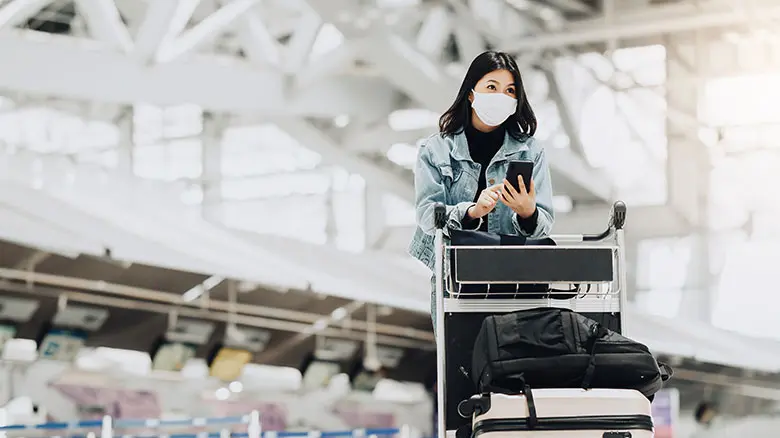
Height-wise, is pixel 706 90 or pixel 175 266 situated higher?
pixel 706 90

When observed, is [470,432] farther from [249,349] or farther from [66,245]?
[249,349]

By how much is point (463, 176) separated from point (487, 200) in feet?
1.04

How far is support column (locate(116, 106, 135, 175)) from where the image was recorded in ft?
77.6

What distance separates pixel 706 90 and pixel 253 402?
9514 mm

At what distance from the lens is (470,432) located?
3574 millimetres

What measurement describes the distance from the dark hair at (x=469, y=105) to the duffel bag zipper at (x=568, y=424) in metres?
0.93

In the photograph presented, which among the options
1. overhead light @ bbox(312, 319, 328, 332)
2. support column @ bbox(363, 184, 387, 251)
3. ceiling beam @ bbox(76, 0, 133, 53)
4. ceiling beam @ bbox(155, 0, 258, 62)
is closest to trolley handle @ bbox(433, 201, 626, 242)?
ceiling beam @ bbox(76, 0, 133, 53)

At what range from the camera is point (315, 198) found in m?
24.4

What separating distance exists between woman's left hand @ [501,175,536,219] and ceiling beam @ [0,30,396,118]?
8.72 meters

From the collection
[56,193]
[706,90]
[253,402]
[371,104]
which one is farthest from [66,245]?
[706,90]

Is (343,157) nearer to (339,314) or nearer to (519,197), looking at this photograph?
(339,314)

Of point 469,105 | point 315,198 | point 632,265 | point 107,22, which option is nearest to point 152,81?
point 107,22

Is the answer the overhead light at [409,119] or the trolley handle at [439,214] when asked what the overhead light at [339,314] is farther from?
the overhead light at [409,119]

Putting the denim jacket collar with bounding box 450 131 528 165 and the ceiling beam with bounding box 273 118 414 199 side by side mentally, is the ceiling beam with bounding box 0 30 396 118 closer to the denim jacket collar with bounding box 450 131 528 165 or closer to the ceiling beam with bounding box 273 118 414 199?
the ceiling beam with bounding box 273 118 414 199
